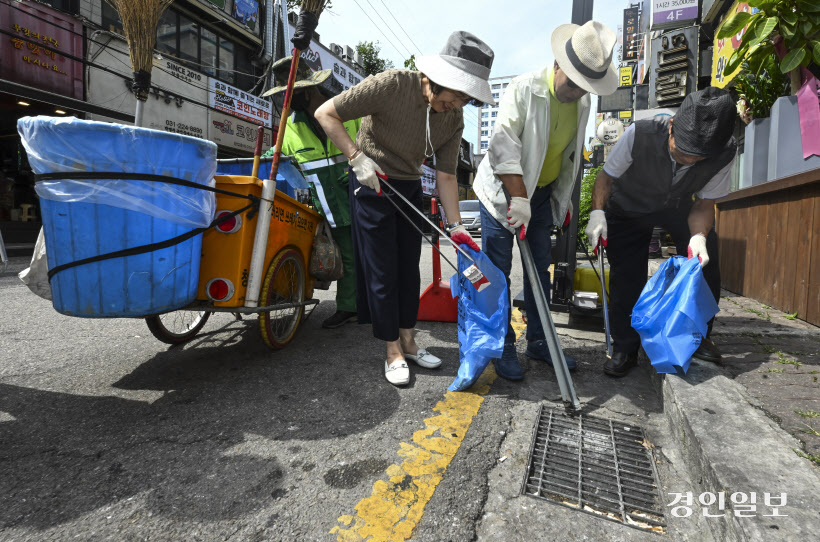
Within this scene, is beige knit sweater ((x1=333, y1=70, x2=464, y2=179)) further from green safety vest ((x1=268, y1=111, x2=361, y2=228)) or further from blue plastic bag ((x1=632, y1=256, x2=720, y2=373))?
blue plastic bag ((x1=632, y1=256, x2=720, y2=373))

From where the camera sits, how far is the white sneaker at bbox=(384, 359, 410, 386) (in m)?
2.25

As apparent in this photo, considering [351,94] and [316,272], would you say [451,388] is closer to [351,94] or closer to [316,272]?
[316,272]

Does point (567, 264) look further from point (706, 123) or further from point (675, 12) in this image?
point (675, 12)

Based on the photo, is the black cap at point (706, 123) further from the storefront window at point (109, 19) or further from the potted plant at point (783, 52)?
the storefront window at point (109, 19)

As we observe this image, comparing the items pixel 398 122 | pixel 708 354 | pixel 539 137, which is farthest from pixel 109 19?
pixel 708 354

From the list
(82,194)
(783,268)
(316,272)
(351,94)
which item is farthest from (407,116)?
(783,268)

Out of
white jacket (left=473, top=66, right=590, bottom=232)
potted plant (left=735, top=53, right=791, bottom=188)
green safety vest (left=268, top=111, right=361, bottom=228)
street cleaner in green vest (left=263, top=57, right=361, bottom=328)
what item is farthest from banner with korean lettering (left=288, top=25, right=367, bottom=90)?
white jacket (left=473, top=66, right=590, bottom=232)

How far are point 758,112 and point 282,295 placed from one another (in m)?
5.15

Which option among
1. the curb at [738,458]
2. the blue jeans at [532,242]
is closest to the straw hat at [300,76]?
the blue jeans at [532,242]

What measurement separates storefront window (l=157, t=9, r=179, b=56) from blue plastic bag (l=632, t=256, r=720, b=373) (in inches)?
563

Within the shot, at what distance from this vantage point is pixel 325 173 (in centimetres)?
315

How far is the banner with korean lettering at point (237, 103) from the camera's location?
14000 mm

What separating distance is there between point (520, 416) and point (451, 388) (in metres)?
0.37

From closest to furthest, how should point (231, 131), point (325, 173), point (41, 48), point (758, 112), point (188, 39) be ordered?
point (325, 173) → point (758, 112) → point (41, 48) → point (188, 39) → point (231, 131)
